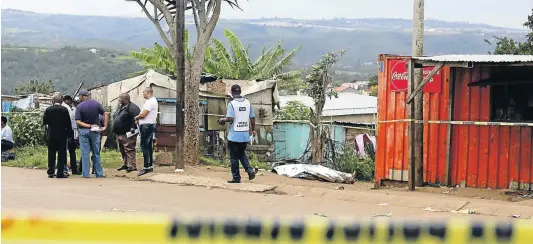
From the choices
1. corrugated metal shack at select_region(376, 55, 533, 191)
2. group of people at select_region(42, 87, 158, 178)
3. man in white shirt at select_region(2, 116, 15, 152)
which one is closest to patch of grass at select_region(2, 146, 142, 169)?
man in white shirt at select_region(2, 116, 15, 152)

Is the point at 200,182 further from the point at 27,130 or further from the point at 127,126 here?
the point at 27,130

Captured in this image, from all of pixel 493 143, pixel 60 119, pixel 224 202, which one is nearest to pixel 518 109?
pixel 493 143

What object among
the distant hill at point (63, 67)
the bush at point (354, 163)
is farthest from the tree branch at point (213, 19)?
the distant hill at point (63, 67)

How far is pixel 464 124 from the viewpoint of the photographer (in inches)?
480

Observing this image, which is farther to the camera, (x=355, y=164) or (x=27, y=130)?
(x=27, y=130)

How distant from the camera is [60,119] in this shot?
1311 centimetres

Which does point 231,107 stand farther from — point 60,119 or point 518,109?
point 518,109

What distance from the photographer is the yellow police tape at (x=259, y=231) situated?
429 cm

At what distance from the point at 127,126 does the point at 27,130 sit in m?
7.34

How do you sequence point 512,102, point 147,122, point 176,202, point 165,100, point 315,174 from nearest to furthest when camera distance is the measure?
point 176,202 → point 512,102 → point 147,122 → point 315,174 → point 165,100

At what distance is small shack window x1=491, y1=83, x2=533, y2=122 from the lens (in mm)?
12016

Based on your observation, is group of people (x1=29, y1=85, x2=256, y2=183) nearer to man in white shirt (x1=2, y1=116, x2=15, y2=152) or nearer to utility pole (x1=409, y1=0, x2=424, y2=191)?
utility pole (x1=409, y1=0, x2=424, y2=191)

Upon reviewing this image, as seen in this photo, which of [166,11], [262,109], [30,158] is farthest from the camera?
[262,109]

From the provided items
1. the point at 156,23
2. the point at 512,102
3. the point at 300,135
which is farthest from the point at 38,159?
the point at 512,102
